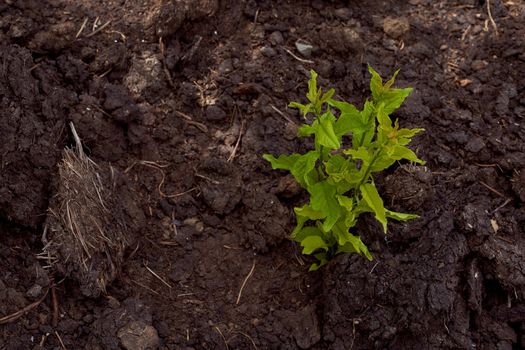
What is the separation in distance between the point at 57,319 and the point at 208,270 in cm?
81

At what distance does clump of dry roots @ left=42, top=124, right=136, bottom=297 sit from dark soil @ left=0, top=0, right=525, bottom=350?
7cm

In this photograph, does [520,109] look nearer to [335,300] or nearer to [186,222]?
[335,300]

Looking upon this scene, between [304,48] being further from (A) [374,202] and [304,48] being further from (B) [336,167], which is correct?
(A) [374,202]

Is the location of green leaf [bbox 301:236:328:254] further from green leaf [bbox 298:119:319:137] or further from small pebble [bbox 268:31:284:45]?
small pebble [bbox 268:31:284:45]

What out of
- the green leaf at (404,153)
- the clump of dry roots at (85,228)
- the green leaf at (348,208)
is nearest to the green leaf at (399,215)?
the green leaf at (348,208)

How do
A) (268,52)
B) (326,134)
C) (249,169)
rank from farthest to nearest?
(268,52), (249,169), (326,134)

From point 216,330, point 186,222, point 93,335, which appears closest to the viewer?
point 93,335

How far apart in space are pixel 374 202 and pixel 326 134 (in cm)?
38

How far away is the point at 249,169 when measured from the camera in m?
3.65

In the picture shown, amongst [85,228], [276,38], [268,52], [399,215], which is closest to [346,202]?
[399,215]

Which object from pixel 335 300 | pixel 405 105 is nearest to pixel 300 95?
pixel 405 105

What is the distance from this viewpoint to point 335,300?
10.8ft

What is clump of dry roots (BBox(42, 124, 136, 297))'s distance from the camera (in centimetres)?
314

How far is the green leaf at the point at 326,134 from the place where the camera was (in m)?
2.67
